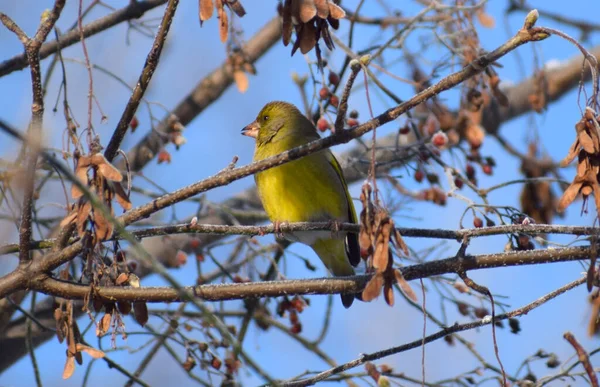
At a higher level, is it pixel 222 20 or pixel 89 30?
pixel 89 30

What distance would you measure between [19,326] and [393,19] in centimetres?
341

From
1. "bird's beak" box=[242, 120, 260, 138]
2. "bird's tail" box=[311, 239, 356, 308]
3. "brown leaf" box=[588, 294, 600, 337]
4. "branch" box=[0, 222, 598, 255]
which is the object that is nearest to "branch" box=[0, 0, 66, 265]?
"branch" box=[0, 222, 598, 255]

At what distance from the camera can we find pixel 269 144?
5082 mm

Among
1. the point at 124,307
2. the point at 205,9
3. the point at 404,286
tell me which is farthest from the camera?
the point at 124,307

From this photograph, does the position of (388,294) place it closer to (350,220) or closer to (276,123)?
(350,220)

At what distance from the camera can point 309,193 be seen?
4.70 meters

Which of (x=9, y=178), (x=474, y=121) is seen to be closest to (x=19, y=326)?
(x=9, y=178)

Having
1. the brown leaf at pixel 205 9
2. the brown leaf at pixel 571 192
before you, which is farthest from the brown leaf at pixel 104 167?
the brown leaf at pixel 571 192

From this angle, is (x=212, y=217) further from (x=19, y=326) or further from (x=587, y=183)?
(x=587, y=183)

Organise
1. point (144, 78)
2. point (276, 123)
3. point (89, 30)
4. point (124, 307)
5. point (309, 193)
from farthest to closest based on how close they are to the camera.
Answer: point (276, 123), point (309, 193), point (89, 30), point (124, 307), point (144, 78)

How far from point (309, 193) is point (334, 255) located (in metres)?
0.51

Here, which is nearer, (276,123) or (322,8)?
(322,8)

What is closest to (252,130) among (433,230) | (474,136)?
(474,136)

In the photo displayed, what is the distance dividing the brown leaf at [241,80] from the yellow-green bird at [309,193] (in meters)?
0.43
